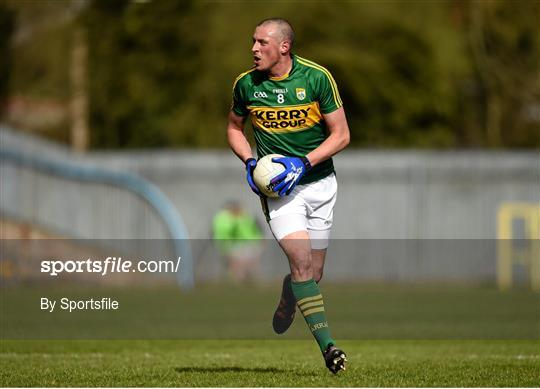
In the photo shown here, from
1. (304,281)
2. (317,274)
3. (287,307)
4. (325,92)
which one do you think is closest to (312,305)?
(304,281)

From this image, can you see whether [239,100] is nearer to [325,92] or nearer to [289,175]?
[325,92]

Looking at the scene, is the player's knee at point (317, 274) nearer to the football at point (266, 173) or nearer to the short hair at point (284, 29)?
the football at point (266, 173)

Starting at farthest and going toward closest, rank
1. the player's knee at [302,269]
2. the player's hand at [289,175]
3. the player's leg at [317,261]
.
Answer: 1. the player's leg at [317,261]
2. the player's knee at [302,269]
3. the player's hand at [289,175]

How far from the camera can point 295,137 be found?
408 inches

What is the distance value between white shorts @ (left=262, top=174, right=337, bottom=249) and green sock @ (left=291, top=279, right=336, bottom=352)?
0.44 metres

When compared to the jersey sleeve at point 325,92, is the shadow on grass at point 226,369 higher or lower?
lower

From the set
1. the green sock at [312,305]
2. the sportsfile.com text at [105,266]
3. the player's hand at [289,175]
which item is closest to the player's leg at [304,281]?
the green sock at [312,305]

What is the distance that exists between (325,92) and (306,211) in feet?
3.40

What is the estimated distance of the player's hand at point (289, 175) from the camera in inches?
392

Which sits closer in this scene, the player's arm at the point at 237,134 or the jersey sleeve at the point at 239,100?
the jersey sleeve at the point at 239,100

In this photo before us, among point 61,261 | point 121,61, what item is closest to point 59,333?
point 61,261

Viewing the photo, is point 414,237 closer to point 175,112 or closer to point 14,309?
point 175,112

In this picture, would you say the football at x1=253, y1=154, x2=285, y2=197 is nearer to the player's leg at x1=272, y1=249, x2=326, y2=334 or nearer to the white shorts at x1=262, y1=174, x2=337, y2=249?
the white shorts at x1=262, y1=174, x2=337, y2=249

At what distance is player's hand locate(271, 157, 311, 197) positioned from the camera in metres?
9.97
